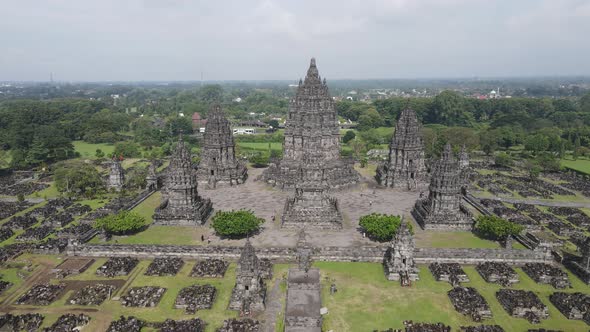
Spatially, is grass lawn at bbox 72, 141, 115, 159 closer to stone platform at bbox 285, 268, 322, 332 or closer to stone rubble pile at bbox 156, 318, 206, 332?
stone rubble pile at bbox 156, 318, 206, 332

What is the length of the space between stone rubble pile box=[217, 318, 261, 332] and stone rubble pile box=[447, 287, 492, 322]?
18.6 m

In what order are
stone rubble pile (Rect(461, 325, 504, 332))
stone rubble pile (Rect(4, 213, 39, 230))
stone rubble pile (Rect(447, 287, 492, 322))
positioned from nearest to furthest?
1. stone rubble pile (Rect(461, 325, 504, 332))
2. stone rubble pile (Rect(447, 287, 492, 322))
3. stone rubble pile (Rect(4, 213, 39, 230))

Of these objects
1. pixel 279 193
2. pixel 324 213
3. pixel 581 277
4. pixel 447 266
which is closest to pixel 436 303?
pixel 447 266

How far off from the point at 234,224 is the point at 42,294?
21.1m

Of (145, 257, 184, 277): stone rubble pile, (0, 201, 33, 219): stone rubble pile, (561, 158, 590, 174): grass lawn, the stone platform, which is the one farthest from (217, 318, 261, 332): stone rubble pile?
(561, 158, 590, 174): grass lawn

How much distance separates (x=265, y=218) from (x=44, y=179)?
53660mm

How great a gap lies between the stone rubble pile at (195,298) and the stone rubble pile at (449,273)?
2351cm

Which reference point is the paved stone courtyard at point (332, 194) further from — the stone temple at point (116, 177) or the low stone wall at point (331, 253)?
the stone temple at point (116, 177)

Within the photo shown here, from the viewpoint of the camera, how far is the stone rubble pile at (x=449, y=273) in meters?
41.7

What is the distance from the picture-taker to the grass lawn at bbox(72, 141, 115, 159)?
361 ft

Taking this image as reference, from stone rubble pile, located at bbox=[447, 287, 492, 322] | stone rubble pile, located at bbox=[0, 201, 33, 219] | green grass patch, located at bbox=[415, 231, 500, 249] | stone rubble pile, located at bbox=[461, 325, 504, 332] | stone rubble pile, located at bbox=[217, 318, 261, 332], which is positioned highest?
stone rubble pile, located at bbox=[0, 201, 33, 219]

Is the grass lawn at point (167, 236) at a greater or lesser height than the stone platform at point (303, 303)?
lesser

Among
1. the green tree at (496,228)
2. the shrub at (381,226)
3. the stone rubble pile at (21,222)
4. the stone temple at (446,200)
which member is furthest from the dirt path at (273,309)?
the stone rubble pile at (21,222)

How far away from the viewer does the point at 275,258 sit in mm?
46625
